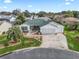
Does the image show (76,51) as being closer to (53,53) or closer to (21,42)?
(53,53)

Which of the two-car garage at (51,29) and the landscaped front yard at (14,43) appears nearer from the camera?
the landscaped front yard at (14,43)

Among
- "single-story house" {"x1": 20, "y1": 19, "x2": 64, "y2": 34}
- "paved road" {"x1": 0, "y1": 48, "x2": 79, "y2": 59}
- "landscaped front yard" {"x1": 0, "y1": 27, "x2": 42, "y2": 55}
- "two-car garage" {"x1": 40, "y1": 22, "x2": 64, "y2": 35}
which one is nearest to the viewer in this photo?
"paved road" {"x1": 0, "y1": 48, "x2": 79, "y2": 59}

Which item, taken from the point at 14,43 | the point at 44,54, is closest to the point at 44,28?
the point at 14,43

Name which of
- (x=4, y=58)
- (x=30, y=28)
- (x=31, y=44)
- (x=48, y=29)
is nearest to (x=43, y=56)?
(x=4, y=58)

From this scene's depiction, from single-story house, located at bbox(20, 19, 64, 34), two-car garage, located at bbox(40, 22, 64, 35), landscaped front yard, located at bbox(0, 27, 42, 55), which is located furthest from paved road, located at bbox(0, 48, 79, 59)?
single-story house, located at bbox(20, 19, 64, 34)

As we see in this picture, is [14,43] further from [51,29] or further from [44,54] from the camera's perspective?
[51,29]

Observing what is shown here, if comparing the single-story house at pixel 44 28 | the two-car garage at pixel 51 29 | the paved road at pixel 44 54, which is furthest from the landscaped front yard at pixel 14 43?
the single-story house at pixel 44 28

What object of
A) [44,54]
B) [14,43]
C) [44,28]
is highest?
[44,28]

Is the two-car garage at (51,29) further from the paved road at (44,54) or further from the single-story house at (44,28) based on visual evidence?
the paved road at (44,54)

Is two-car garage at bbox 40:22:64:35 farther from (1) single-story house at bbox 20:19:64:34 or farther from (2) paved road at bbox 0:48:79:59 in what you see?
(2) paved road at bbox 0:48:79:59
